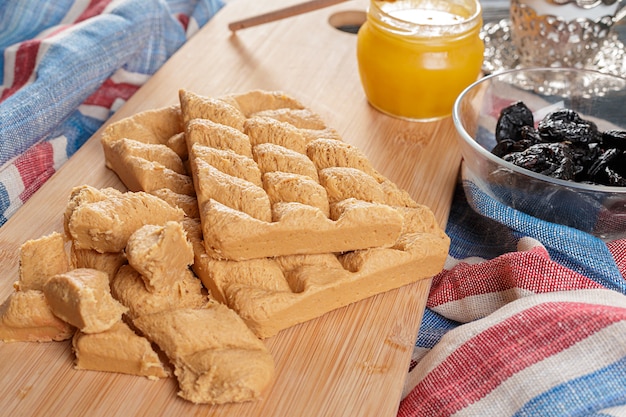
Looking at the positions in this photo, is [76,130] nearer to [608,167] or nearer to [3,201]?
[3,201]

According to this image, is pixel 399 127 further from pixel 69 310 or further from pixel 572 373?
pixel 69 310

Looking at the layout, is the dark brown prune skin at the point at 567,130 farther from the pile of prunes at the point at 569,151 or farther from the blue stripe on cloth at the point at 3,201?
the blue stripe on cloth at the point at 3,201

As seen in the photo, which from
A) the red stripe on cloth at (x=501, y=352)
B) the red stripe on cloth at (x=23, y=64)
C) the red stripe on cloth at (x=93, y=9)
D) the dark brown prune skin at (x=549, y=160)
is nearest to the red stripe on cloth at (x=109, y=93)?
the red stripe on cloth at (x=23, y=64)

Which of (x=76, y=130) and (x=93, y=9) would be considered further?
(x=93, y=9)

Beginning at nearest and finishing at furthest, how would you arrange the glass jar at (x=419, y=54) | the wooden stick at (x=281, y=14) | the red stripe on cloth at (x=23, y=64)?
the glass jar at (x=419, y=54)
the red stripe on cloth at (x=23, y=64)
the wooden stick at (x=281, y=14)

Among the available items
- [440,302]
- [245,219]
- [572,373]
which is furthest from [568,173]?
[245,219]

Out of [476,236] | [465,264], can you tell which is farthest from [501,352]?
[476,236]
